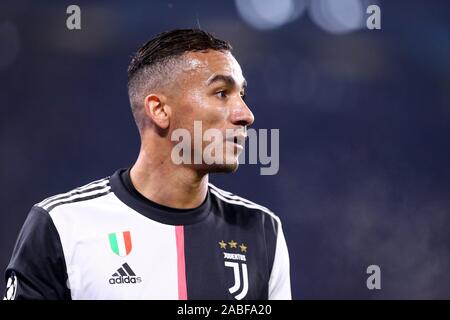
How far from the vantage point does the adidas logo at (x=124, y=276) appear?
A: 81.6 inches

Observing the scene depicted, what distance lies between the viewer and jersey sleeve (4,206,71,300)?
2.02 m

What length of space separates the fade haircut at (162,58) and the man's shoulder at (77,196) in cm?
25

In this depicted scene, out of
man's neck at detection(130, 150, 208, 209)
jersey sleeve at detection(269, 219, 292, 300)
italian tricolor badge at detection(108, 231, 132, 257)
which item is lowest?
jersey sleeve at detection(269, 219, 292, 300)

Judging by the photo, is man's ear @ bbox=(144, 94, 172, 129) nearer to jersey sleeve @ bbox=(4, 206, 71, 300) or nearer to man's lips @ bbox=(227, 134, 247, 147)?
man's lips @ bbox=(227, 134, 247, 147)

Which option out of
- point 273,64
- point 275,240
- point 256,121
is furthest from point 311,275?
point 275,240

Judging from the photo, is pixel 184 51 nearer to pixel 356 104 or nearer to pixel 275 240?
pixel 275 240

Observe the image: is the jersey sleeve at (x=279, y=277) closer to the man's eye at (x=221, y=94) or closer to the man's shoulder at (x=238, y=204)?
the man's shoulder at (x=238, y=204)

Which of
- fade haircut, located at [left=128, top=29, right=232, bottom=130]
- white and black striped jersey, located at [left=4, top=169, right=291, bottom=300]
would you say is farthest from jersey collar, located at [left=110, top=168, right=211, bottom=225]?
fade haircut, located at [left=128, top=29, right=232, bottom=130]

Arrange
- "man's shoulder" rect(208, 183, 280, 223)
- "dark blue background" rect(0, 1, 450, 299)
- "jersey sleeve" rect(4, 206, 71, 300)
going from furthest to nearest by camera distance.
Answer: "dark blue background" rect(0, 1, 450, 299)
"man's shoulder" rect(208, 183, 280, 223)
"jersey sleeve" rect(4, 206, 71, 300)

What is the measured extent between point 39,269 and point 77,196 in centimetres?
29

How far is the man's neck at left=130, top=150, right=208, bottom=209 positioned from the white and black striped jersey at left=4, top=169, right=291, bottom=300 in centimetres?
3

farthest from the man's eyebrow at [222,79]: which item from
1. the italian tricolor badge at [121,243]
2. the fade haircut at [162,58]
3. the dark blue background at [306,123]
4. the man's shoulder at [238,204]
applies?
the dark blue background at [306,123]

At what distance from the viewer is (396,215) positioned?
3.79m
